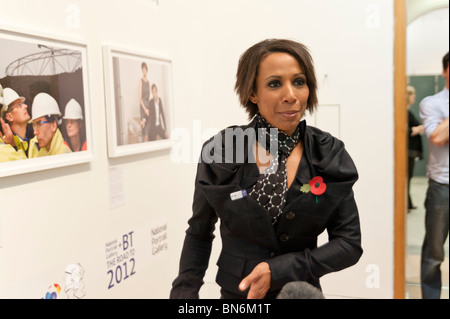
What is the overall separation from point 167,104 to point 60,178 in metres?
0.42

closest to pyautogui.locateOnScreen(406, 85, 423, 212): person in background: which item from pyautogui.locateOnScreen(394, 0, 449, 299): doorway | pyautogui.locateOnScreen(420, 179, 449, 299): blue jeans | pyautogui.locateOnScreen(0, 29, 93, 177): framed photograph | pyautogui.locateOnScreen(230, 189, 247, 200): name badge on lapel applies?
pyautogui.locateOnScreen(394, 0, 449, 299): doorway

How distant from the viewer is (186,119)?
1.66 metres

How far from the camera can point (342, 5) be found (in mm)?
1518

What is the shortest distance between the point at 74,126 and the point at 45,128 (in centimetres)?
11

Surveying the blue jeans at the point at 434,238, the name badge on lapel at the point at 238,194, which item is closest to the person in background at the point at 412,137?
the blue jeans at the point at 434,238

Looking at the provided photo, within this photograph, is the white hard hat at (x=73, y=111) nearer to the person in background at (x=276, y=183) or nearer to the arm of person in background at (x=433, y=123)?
the person in background at (x=276, y=183)

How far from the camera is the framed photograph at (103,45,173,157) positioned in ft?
5.56

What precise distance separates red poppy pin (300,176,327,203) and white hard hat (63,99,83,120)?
76 cm

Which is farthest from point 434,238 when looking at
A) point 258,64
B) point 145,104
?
point 145,104

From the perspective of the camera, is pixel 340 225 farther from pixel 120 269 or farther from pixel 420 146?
pixel 120 269

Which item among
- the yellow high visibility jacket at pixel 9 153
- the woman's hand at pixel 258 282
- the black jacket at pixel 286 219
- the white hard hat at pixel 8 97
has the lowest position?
the woman's hand at pixel 258 282

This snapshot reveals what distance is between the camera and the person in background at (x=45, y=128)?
1.51 metres

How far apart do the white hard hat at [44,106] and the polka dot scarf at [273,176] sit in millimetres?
633

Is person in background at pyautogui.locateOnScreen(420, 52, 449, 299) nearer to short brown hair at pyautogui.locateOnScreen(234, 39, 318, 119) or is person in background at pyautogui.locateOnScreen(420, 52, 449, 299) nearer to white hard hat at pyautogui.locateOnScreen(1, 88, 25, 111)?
short brown hair at pyautogui.locateOnScreen(234, 39, 318, 119)
